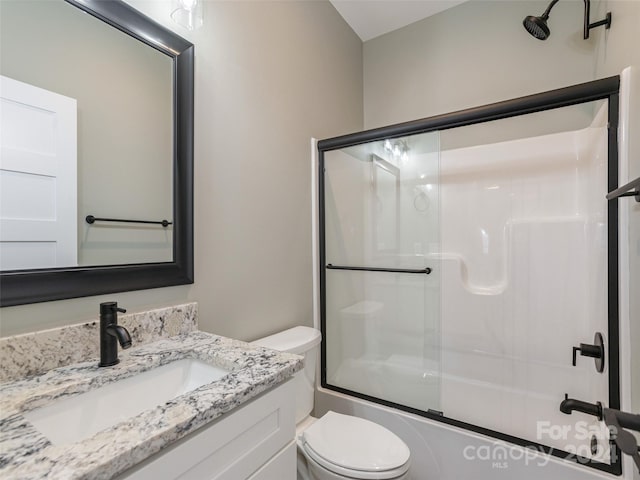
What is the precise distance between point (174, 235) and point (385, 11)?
2.09m

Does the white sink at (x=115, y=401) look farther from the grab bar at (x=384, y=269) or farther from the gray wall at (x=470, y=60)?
the gray wall at (x=470, y=60)

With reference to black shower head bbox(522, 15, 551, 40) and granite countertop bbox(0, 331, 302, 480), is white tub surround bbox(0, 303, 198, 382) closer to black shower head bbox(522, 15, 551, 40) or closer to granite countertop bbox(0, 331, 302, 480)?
granite countertop bbox(0, 331, 302, 480)

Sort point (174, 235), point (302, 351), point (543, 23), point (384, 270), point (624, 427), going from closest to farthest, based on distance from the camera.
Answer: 1. point (624, 427)
2. point (174, 235)
3. point (302, 351)
4. point (543, 23)
5. point (384, 270)

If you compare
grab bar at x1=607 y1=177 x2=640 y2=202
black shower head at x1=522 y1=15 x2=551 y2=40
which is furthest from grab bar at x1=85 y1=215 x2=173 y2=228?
black shower head at x1=522 y1=15 x2=551 y2=40

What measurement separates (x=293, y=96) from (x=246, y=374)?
1470mm

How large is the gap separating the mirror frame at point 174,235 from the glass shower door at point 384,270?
36.4 inches

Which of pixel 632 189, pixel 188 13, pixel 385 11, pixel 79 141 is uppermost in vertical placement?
pixel 385 11

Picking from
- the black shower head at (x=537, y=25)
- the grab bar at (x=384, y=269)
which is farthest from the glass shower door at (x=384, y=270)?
the black shower head at (x=537, y=25)

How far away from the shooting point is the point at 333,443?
1256 millimetres

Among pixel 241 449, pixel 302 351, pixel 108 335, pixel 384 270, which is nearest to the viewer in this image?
pixel 241 449

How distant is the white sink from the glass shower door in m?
1.09

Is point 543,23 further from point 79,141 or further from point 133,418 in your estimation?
point 133,418

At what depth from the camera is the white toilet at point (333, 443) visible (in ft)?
3.70

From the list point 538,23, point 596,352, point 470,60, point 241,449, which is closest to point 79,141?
point 241,449
